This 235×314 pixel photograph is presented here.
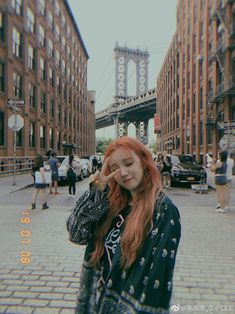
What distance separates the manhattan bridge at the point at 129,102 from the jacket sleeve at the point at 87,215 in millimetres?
34403

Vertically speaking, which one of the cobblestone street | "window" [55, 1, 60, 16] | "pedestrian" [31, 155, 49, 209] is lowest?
the cobblestone street

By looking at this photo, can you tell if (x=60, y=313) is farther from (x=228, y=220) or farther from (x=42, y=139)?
(x=42, y=139)

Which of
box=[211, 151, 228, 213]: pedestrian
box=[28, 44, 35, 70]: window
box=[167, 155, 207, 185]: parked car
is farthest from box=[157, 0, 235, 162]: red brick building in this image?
box=[28, 44, 35, 70]: window

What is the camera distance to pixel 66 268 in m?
4.75

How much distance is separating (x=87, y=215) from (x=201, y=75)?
4099 centimetres

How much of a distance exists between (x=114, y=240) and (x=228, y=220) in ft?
24.2

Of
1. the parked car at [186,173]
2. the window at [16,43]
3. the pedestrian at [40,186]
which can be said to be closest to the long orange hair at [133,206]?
the pedestrian at [40,186]

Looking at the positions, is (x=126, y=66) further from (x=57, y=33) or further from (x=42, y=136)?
(x=42, y=136)

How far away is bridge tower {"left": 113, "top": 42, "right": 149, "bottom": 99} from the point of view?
160250 millimetres

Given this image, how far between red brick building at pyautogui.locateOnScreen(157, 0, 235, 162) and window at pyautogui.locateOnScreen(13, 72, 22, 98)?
16.4 m

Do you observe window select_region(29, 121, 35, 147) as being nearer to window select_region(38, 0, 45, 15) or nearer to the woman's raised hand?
window select_region(38, 0, 45, 15)

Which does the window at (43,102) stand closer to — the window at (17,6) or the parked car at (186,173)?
the window at (17,6)

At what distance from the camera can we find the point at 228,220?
27.9ft

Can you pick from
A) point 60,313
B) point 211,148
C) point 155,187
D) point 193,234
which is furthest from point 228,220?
point 211,148
